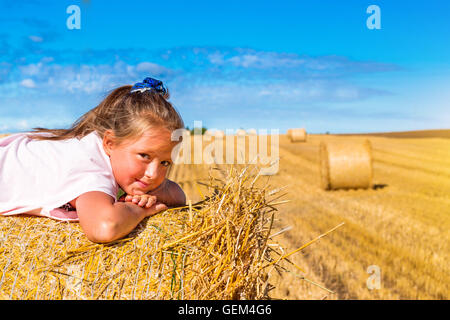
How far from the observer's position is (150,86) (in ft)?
8.30

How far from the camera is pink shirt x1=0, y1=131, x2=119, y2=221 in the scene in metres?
2.10

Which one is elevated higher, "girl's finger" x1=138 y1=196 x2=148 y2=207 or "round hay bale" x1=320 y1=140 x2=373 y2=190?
"girl's finger" x1=138 y1=196 x2=148 y2=207

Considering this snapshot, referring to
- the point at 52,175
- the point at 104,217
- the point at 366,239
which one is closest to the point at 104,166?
the point at 52,175

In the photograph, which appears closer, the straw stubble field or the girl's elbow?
the girl's elbow

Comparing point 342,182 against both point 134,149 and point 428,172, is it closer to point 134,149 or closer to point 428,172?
point 428,172

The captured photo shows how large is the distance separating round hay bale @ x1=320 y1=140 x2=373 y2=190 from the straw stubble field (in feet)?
0.77

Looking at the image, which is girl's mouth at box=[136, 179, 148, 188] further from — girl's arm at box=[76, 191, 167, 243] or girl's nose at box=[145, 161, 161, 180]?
girl's arm at box=[76, 191, 167, 243]

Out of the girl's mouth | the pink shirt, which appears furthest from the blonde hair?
the girl's mouth

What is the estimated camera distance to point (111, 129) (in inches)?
91.2

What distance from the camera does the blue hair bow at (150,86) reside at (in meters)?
2.50

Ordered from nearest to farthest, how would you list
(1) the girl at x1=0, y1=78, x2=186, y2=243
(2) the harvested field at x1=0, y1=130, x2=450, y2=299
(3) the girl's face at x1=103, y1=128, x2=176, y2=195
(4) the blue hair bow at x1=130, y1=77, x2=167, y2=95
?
Answer: 1. (1) the girl at x1=0, y1=78, x2=186, y2=243
2. (3) the girl's face at x1=103, y1=128, x2=176, y2=195
3. (4) the blue hair bow at x1=130, y1=77, x2=167, y2=95
4. (2) the harvested field at x1=0, y1=130, x2=450, y2=299

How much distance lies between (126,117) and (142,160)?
278 mm

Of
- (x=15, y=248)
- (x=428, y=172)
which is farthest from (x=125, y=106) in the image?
(x=428, y=172)

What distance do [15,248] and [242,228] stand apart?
1193 millimetres
